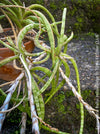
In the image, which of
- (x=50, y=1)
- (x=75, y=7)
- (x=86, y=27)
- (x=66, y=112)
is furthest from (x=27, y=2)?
(x=66, y=112)

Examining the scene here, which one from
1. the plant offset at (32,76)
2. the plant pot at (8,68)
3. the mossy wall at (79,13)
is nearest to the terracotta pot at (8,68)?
the plant pot at (8,68)

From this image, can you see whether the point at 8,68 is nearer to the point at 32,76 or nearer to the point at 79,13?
the point at 32,76

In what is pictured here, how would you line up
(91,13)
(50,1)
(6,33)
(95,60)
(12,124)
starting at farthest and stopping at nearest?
(91,13) < (50,1) < (95,60) < (6,33) < (12,124)

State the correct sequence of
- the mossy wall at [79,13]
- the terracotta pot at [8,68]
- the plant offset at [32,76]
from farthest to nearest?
the mossy wall at [79,13] → the terracotta pot at [8,68] → the plant offset at [32,76]

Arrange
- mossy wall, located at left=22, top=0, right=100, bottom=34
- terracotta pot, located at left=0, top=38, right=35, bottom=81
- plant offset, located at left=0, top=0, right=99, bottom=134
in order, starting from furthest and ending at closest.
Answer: mossy wall, located at left=22, top=0, right=100, bottom=34
terracotta pot, located at left=0, top=38, right=35, bottom=81
plant offset, located at left=0, top=0, right=99, bottom=134

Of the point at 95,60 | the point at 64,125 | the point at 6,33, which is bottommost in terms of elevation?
the point at 64,125

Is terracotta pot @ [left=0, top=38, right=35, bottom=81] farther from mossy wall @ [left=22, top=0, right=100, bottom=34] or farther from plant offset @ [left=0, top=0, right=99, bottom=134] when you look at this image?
mossy wall @ [left=22, top=0, right=100, bottom=34]

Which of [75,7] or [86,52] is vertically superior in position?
[75,7]

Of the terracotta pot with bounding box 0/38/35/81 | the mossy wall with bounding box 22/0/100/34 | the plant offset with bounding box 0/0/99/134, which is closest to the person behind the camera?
the plant offset with bounding box 0/0/99/134

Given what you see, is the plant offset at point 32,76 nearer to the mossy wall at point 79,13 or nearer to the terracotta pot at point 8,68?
A: the terracotta pot at point 8,68

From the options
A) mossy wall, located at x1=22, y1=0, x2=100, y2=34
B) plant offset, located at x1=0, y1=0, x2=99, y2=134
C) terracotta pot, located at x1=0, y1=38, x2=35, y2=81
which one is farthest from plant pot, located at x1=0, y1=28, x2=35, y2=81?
mossy wall, located at x1=22, y1=0, x2=100, y2=34

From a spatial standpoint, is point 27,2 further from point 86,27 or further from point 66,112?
point 66,112
